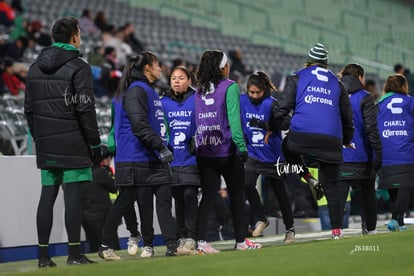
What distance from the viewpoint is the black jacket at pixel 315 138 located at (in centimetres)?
858

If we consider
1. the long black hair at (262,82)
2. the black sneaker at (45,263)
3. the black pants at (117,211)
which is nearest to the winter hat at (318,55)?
the long black hair at (262,82)

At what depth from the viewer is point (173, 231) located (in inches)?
318

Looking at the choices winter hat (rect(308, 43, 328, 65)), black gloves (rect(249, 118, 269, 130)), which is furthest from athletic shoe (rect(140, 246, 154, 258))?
black gloves (rect(249, 118, 269, 130))

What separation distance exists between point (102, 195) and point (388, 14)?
24.6 metres

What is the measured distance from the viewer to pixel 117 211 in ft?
26.2

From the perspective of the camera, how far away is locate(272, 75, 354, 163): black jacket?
28.1 feet

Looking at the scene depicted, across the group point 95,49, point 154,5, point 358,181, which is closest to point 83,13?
point 95,49

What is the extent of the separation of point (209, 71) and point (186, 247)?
1.54 m

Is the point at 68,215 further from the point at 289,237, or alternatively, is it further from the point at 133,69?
the point at 289,237

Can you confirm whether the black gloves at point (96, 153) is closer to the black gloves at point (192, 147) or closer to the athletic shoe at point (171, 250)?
the athletic shoe at point (171, 250)

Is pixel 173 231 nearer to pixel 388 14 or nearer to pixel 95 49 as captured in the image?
pixel 95 49

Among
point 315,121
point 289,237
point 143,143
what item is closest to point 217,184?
point 143,143

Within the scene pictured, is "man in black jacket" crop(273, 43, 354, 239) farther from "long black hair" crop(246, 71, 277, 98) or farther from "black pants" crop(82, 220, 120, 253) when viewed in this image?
"black pants" crop(82, 220, 120, 253)

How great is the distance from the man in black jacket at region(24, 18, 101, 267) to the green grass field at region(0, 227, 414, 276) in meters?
0.45
